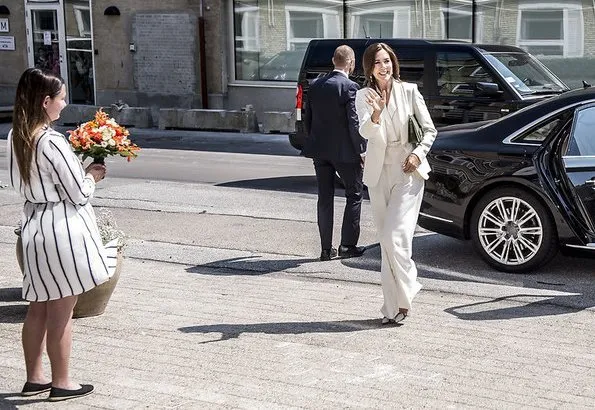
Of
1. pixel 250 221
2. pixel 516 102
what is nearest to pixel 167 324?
pixel 250 221

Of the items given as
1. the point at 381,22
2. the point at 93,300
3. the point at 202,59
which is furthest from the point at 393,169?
the point at 202,59

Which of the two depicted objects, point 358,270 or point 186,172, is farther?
point 186,172

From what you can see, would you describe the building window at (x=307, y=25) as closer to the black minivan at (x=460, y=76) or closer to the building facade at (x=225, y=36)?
the building facade at (x=225, y=36)

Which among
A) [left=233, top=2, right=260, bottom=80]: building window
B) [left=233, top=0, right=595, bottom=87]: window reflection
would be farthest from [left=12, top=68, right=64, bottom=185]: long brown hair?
[left=233, top=2, right=260, bottom=80]: building window

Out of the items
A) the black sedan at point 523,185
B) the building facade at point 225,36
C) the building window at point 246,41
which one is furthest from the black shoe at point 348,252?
the building window at point 246,41

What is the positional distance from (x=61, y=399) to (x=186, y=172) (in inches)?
397

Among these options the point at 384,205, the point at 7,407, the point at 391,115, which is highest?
the point at 391,115

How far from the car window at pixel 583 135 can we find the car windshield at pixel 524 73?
4.62m

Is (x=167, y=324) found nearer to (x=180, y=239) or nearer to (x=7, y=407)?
(x=7, y=407)

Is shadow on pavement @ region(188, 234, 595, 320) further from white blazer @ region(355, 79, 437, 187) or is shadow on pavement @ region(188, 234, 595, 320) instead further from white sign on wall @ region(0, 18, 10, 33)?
white sign on wall @ region(0, 18, 10, 33)

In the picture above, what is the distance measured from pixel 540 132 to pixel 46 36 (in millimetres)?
20563

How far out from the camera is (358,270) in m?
8.73

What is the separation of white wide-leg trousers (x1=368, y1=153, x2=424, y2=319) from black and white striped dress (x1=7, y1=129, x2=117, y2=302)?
7.04ft

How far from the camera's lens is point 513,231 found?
850 centimetres
